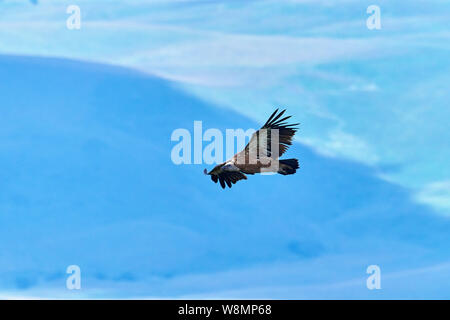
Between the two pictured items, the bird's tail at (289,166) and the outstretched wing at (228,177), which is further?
the outstretched wing at (228,177)

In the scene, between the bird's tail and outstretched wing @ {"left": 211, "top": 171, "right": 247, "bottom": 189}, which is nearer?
the bird's tail
